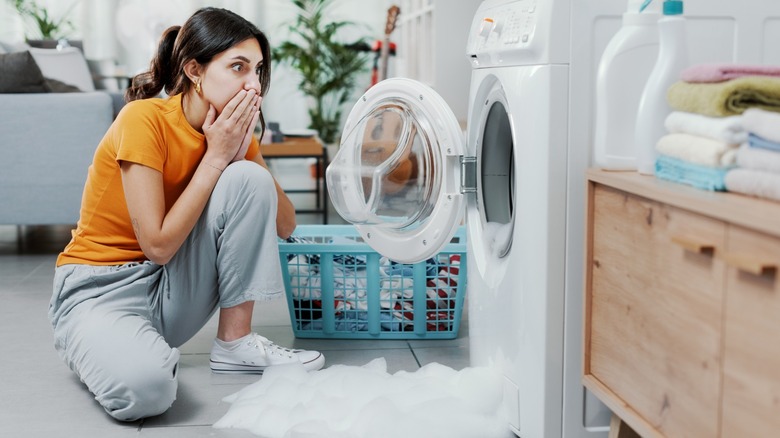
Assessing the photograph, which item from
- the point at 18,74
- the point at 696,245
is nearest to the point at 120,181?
the point at 696,245

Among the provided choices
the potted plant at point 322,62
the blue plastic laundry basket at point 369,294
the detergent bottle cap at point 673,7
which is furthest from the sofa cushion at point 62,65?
the detergent bottle cap at point 673,7

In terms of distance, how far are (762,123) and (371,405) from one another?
2.96 feet

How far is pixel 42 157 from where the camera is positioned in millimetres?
3393

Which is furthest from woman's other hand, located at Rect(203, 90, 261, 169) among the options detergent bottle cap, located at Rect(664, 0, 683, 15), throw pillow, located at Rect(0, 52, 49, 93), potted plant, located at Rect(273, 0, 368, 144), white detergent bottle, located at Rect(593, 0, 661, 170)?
potted plant, located at Rect(273, 0, 368, 144)

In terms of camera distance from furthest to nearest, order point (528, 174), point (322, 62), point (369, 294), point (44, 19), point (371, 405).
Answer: point (44, 19)
point (322, 62)
point (369, 294)
point (371, 405)
point (528, 174)

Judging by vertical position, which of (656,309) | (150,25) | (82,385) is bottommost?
(82,385)

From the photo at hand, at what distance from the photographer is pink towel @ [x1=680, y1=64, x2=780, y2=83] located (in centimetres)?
110

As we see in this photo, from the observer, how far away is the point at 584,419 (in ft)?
4.79

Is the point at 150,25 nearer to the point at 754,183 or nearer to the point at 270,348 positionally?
the point at 270,348

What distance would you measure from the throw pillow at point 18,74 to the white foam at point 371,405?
2093 mm

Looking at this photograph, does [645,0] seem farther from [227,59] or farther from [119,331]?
[119,331]

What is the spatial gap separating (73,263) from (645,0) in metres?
1.28

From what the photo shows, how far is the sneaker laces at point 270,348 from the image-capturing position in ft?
6.63

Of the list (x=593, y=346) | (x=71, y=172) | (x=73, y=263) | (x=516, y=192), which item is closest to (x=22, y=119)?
(x=71, y=172)
